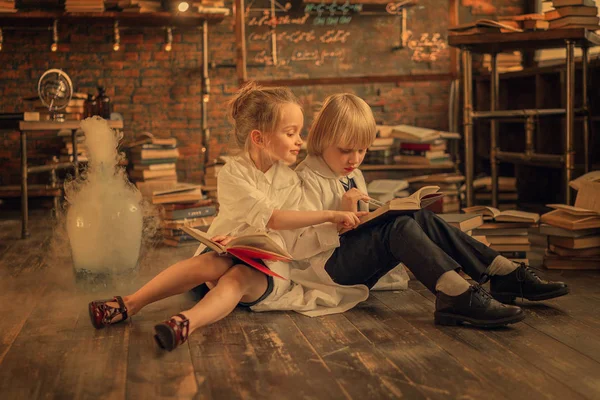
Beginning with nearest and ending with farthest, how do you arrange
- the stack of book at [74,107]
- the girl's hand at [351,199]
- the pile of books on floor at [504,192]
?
1. the girl's hand at [351,199]
2. the stack of book at [74,107]
3. the pile of books on floor at [504,192]

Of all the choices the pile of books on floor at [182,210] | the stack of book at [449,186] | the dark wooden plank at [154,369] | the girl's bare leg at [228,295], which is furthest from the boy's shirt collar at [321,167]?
the stack of book at [449,186]

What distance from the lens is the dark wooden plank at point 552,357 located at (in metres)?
1.82

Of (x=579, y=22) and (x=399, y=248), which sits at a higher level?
(x=579, y=22)

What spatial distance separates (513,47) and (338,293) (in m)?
2.23

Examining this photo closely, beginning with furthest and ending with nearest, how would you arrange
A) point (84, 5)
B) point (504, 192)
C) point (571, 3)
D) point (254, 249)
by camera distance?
point (84, 5), point (504, 192), point (571, 3), point (254, 249)

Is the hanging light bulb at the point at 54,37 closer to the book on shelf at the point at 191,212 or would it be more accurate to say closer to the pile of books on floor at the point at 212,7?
the pile of books on floor at the point at 212,7

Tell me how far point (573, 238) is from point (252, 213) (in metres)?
1.43

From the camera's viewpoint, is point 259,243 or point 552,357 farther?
point 259,243

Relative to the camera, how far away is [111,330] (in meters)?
2.36

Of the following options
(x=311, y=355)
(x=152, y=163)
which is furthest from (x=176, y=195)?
(x=311, y=355)

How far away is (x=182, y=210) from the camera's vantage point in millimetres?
4504

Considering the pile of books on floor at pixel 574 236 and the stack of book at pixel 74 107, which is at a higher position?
the stack of book at pixel 74 107

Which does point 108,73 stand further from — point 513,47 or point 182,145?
point 513,47

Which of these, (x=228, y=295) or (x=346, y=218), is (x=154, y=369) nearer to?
A: (x=228, y=295)
